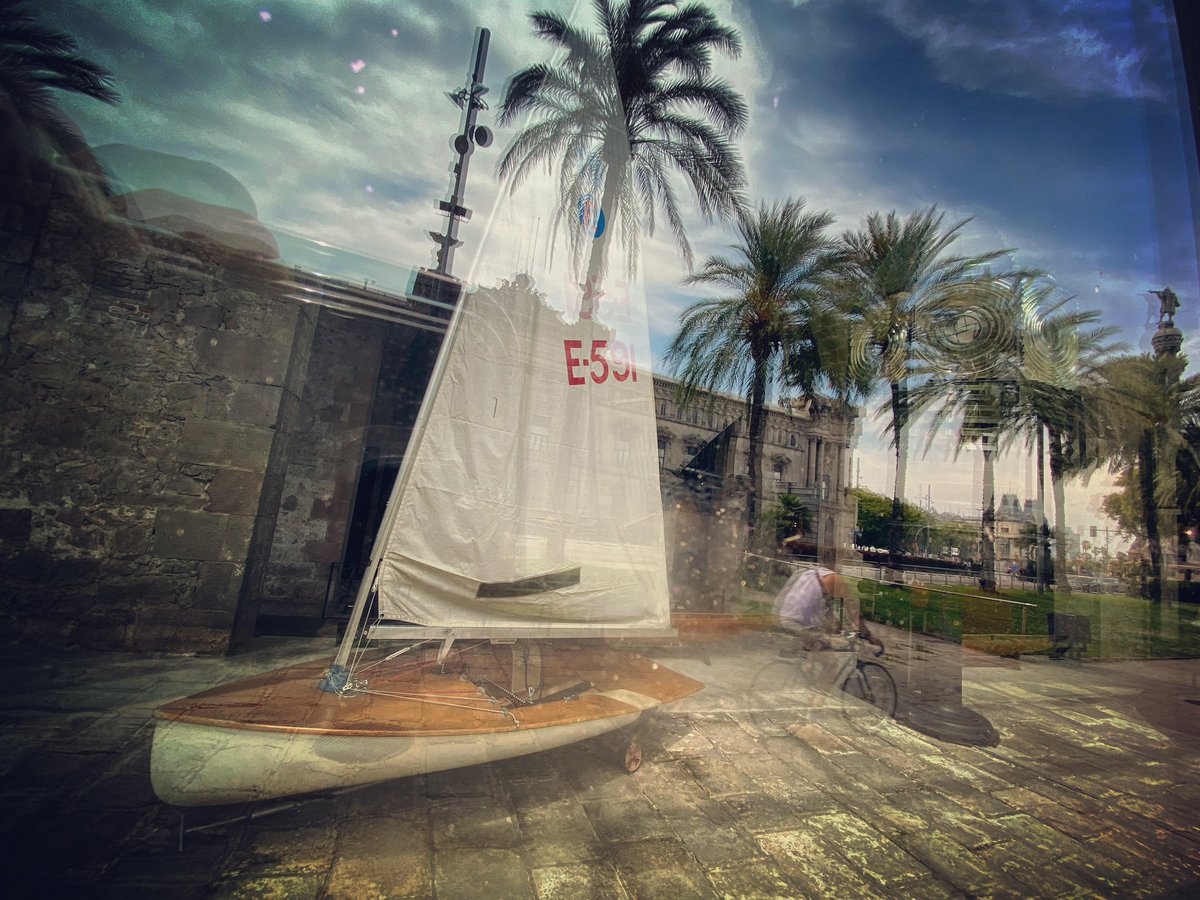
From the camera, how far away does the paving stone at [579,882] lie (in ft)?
7.84

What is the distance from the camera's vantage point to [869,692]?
5641mm

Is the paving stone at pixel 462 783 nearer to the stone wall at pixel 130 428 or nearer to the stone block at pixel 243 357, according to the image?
the stone wall at pixel 130 428

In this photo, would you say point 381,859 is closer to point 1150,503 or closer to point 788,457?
point 1150,503

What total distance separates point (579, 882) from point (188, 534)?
6.04 m

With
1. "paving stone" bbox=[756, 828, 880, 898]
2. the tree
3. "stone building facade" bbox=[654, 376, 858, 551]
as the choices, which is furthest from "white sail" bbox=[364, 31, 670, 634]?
the tree

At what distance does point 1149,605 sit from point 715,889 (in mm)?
16583

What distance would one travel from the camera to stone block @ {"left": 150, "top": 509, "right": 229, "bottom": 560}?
5602 mm

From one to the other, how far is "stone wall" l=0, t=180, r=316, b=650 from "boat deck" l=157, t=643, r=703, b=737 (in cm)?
349

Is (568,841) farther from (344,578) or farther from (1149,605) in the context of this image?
(1149,605)

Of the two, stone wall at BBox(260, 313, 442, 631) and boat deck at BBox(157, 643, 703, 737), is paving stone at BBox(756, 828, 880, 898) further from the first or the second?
stone wall at BBox(260, 313, 442, 631)

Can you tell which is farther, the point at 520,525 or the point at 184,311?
the point at 184,311

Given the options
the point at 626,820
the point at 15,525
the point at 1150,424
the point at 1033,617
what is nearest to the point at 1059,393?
the point at 1150,424

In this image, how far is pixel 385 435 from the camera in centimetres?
781

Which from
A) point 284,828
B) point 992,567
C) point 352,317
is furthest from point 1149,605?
point 352,317
